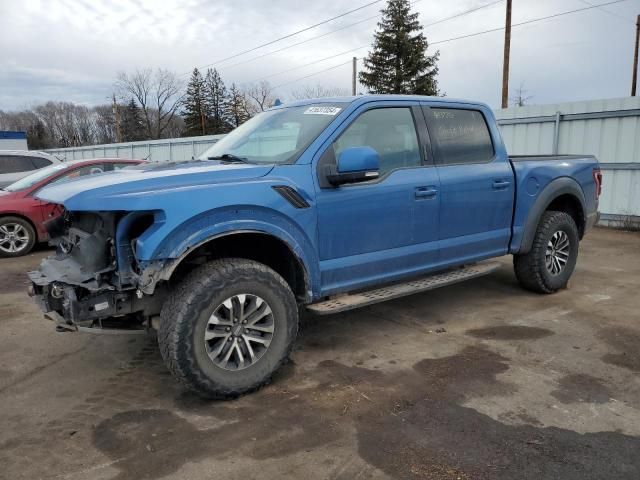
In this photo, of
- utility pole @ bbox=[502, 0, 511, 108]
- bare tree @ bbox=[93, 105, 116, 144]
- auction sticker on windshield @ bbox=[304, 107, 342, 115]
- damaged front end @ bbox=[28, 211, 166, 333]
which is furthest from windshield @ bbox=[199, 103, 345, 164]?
bare tree @ bbox=[93, 105, 116, 144]

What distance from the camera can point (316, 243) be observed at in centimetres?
360

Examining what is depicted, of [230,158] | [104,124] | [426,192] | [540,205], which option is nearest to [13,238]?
[230,158]

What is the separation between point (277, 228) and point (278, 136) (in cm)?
105

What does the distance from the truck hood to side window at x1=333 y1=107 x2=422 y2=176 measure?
31.0 inches

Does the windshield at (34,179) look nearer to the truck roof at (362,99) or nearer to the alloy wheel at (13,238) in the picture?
the alloy wheel at (13,238)

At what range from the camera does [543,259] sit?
5.34 metres

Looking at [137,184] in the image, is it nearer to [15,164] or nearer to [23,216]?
[23,216]

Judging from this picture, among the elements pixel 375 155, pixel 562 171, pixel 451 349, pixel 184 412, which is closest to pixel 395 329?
pixel 451 349

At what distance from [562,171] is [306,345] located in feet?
11.0

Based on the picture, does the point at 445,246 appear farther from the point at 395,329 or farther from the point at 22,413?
the point at 22,413

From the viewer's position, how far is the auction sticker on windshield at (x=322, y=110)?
394 centimetres

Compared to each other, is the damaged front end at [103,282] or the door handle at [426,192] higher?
the door handle at [426,192]

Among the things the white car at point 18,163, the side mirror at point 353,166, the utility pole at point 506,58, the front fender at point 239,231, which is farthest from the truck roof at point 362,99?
the utility pole at point 506,58

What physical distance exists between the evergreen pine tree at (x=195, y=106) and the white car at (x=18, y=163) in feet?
166
